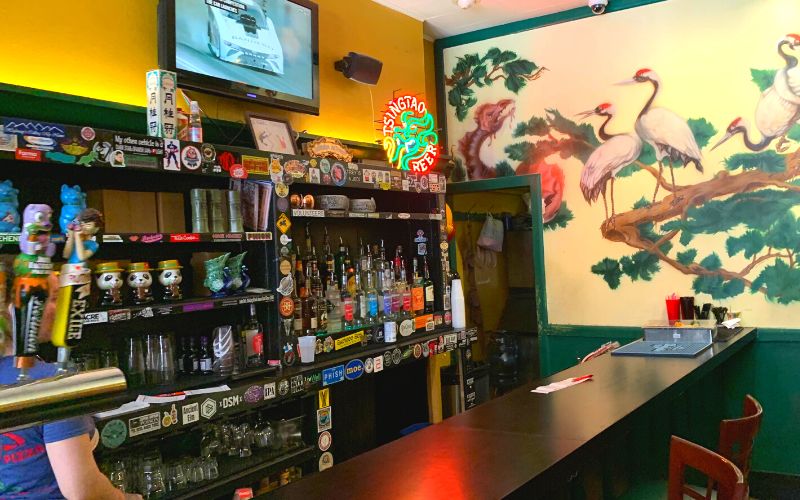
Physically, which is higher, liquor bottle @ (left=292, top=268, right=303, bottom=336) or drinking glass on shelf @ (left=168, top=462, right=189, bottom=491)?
liquor bottle @ (left=292, top=268, right=303, bottom=336)

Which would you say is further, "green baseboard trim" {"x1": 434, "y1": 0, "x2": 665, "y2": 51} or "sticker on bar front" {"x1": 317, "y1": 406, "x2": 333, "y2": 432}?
"green baseboard trim" {"x1": 434, "y1": 0, "x2": 665, "y2": 51}

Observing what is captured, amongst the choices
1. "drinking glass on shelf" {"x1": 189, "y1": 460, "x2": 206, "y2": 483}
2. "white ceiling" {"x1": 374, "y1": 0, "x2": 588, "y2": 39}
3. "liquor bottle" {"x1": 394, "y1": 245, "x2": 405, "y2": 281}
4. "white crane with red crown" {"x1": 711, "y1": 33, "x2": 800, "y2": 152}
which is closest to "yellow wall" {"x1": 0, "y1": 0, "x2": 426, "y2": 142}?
"white ceiling" {"x1": 374, "y1": 0, "x2": 588, "y2": 39}

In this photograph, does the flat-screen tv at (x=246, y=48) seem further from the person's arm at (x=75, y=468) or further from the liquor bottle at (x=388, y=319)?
the person's arm at (x=75, y=468)

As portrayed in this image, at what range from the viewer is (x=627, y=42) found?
187 inches

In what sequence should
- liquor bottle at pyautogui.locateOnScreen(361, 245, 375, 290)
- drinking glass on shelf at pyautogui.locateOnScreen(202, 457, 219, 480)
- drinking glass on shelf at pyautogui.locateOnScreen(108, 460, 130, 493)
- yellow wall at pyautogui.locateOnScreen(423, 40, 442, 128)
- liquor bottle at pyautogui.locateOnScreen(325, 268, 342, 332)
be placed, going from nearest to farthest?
drinking glass on shelf at pyautogui.locateOnScreen(108, 460, 130, 493), drinking glass on shelf at pyautogui.locateOnScreen(202, 457, 219, 480), liquor bottle at pyautogui.locateOnScreen(325, 268, 342, 332), liquor bottle at pyautogui.locateOnScreen(361, 245, 375, 290), yellow wall at pyautogui.locateOnScreen(423, 40, 442, 128)

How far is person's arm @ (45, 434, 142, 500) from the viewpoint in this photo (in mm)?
1566

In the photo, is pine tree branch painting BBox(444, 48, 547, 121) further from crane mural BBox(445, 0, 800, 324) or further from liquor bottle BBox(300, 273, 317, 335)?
liquor bottle BBox(300, 273, 317, 335)

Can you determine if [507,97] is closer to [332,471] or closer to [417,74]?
[417,74]

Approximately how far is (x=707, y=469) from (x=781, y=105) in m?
3.22

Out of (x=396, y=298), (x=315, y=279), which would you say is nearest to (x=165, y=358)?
(x=315, y=279)

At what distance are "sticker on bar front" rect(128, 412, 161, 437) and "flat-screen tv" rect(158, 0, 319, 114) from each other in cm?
160

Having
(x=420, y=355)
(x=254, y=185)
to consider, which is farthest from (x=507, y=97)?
(x=254, y=185)

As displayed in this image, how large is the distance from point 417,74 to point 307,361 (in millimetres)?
2709

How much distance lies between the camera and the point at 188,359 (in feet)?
10.2
